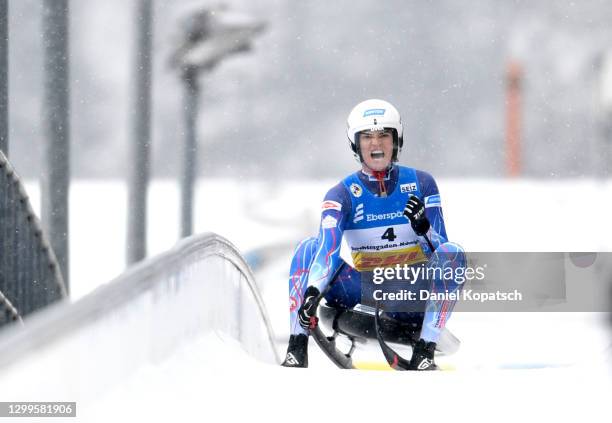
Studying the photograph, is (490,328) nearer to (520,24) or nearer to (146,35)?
(146,35)

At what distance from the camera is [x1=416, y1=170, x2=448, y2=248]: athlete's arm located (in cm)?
641

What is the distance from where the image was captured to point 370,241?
6453 millimetres

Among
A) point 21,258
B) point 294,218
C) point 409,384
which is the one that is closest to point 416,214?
point 409,384

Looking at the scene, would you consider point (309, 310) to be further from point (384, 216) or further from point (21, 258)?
point (21, 258)

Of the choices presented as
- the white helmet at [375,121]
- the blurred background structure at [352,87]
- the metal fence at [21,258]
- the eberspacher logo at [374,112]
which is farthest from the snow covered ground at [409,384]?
the blurred background structure at [352,87]

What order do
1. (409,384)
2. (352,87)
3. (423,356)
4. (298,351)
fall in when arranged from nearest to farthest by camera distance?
(409,384), (423,356), (298,351), (352,87)

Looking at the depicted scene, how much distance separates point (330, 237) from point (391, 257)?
0.48 metres

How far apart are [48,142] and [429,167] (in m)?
67.9

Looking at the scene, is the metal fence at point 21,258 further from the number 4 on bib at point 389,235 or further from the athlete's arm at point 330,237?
the number 4 on bib at point 389,235

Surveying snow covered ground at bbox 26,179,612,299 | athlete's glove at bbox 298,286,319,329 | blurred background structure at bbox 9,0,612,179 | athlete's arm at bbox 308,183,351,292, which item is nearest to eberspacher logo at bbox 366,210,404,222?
athlete's arm at bbox 308,183,351,292

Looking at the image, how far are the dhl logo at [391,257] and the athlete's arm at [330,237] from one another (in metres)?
0.21

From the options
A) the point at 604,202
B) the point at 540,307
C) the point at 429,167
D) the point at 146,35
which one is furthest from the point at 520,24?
the point at 540,307

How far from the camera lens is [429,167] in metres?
76.2

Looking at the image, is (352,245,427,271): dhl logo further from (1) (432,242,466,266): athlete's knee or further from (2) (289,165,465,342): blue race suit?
(1) (432,242,466,266): athlete's knee
